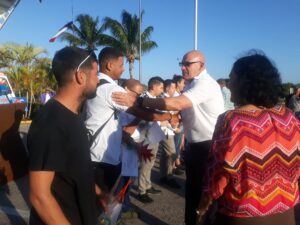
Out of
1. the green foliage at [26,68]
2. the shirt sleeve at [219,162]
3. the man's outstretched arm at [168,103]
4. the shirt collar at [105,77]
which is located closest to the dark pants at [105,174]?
the man's outstretched arm at [168,103]

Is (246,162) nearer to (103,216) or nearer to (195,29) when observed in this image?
(103,216)

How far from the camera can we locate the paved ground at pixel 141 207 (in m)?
4.72

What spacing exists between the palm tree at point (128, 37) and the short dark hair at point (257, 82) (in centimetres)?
3594

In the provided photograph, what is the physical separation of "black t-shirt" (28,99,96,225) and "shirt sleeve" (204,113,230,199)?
804 millimetres

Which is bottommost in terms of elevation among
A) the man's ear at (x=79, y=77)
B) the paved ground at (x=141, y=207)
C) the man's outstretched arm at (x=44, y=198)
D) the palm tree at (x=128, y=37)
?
the paved ground at (x=141, y=207)

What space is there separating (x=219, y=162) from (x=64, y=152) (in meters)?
1.01

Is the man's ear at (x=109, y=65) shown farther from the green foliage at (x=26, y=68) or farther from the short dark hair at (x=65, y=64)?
the green foliage at (x=26, y=68)

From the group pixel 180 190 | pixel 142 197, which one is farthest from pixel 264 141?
pixel 180 190

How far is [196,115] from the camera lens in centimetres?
376

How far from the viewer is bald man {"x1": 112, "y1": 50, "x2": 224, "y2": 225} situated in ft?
11.9

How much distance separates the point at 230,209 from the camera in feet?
7.49

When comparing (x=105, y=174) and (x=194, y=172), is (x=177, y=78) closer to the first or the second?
(x=194, y=172)

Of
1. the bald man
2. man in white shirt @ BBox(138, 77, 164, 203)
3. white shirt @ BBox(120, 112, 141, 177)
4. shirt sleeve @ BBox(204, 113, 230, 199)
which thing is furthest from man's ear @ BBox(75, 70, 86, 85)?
man in white shirt @ BBox(138, 77, 164, 203)

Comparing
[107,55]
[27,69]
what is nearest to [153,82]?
[107,55]
